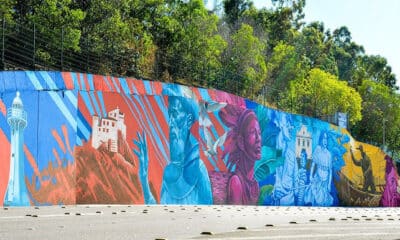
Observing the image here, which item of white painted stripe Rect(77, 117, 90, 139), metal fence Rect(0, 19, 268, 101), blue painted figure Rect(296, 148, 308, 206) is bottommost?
blue painted figure Rect(296, 148, 308, 206)

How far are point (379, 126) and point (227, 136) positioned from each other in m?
64.0

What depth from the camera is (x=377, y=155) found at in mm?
44594

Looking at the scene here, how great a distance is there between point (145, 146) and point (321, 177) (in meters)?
14.8

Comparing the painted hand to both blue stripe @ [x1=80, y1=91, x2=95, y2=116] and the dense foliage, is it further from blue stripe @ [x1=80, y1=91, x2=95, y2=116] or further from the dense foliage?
the dense foliage

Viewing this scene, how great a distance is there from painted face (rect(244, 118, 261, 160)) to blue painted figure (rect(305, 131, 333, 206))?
19.6 feet

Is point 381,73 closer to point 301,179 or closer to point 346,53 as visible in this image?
point 346,53

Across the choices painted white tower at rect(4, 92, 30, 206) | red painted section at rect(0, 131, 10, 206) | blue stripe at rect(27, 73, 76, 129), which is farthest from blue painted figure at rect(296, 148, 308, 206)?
red painted section at rect(0, 131, 10, 206)

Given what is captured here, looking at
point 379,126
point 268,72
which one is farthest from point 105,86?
point 379,126

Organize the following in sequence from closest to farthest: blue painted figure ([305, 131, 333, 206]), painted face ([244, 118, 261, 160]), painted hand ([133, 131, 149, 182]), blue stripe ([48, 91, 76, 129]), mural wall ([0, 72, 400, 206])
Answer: mural wall ([0, 72, 400, 206]) < blue stripe ([48, 91, 76, 129]) < painted hand ([133, 131, 149, 182]) < painted face ([244, 118, 261, 160]) < blue painted figure ([305, 131, 333, 206])

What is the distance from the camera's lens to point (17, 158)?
20406 millimetres

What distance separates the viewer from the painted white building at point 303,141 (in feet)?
114

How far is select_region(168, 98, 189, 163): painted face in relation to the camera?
26.2 m

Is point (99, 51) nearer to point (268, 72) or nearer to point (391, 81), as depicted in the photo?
point (268, 72)

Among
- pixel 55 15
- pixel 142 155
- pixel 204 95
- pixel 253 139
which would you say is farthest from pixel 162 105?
pixel 55 15
